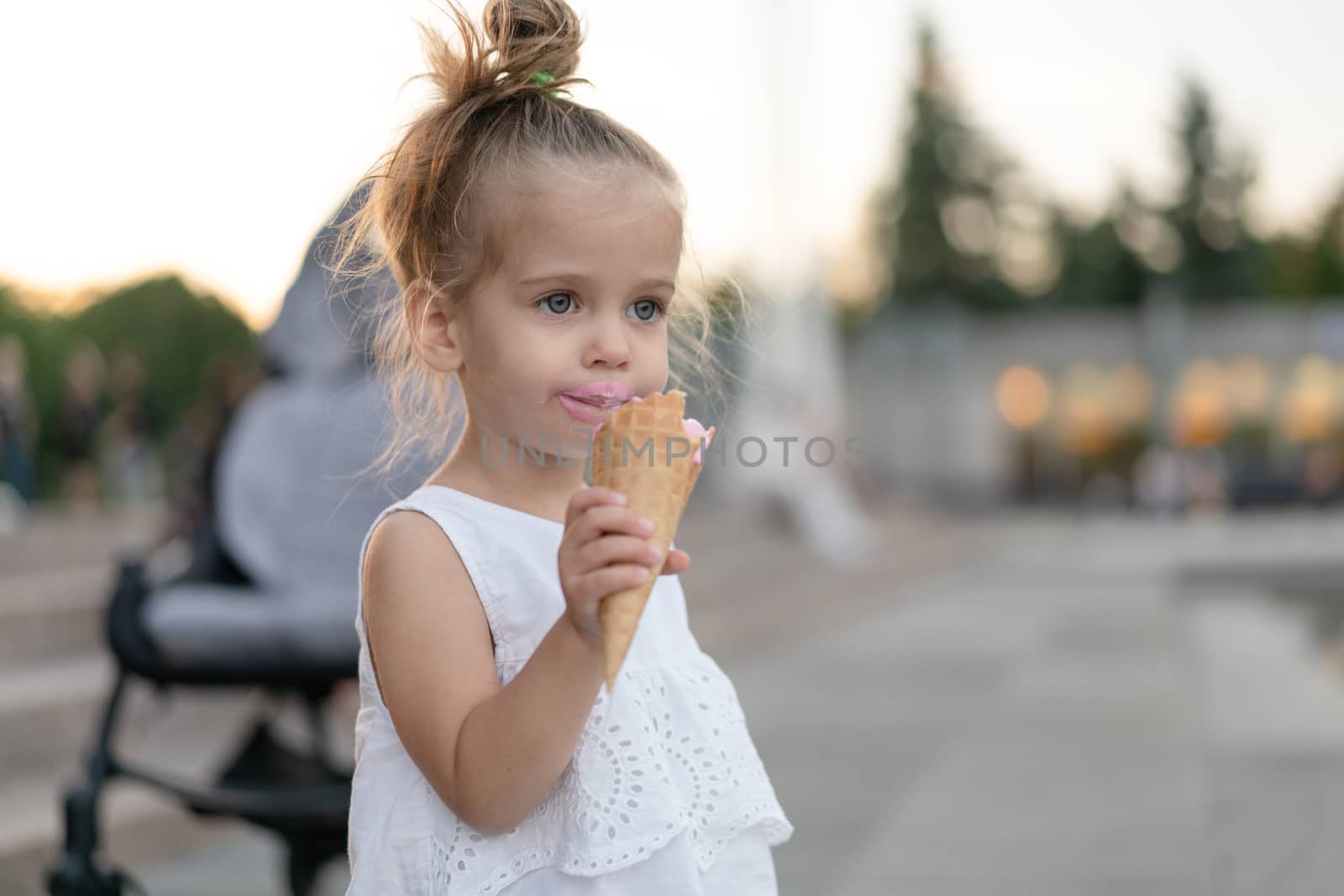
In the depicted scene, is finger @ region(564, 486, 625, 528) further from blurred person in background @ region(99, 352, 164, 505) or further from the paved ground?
blurred person in background @ region(99, 352, 164, 505)

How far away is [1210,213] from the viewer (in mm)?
43875

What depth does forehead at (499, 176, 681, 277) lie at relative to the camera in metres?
1.37

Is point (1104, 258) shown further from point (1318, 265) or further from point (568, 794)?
point (568, 794)

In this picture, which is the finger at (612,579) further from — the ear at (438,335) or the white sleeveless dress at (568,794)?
the ear at (438,335)

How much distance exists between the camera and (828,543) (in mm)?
13953

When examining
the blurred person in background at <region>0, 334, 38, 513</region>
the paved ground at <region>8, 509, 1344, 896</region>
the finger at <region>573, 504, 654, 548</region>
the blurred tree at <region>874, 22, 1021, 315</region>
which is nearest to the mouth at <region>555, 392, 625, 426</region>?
the finger at <region>573, 504, 654, 548</region>

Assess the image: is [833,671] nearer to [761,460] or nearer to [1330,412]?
[761,460]

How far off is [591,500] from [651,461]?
71 millimetres

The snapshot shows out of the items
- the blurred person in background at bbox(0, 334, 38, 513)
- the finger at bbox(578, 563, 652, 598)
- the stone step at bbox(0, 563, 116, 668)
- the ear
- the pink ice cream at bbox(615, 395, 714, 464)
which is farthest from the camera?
the blurred person in background at bbox(0, 334, 38, 513)

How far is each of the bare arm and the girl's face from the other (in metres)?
0.19

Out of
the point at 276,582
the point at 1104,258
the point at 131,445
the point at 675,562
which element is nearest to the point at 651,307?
the point at 675,562

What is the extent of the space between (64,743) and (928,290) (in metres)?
39.1

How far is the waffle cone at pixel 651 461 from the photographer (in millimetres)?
1213

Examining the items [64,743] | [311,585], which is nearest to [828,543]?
[64,743]
